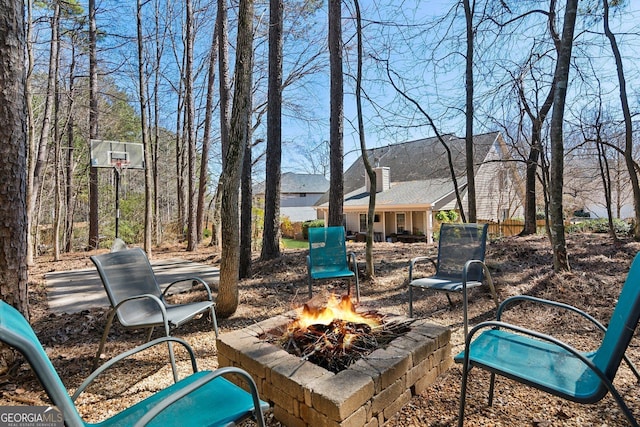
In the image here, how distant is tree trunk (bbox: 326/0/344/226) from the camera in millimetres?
5664

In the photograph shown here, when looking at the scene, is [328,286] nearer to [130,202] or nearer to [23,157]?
[23,157]

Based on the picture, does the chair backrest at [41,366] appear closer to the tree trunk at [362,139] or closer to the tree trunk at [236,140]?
the tree trunk at [236,140]

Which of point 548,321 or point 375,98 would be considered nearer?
point 548,321

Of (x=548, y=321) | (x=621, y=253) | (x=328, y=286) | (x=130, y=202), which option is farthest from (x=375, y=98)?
(x=130, y=202)

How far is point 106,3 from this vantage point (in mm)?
8836

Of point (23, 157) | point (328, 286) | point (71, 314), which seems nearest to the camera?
point (23, 157)

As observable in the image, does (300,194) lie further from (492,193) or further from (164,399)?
(164,399)

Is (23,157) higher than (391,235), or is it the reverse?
(23,157)

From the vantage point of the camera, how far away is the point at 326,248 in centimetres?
438

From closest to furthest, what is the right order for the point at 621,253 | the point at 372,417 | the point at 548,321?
the point at 372,417
the point at 548,321
the point at 621,253

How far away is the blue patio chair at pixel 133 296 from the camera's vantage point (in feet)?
8.00

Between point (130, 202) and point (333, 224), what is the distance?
1340 centimetres

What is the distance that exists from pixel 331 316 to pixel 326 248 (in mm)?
1887

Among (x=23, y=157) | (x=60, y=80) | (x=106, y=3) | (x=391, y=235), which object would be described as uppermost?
(x=106, y=3)
